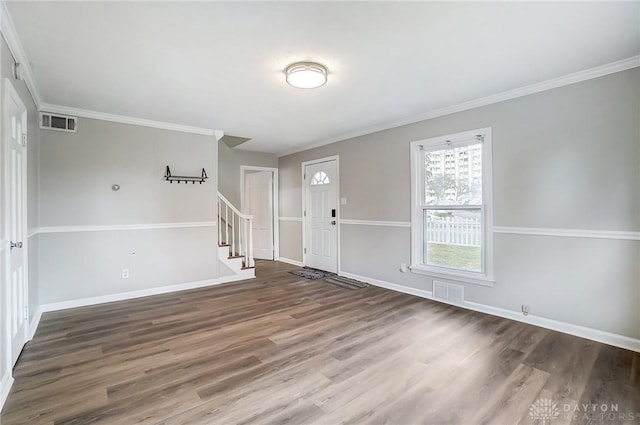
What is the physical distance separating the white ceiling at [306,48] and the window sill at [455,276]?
2.04 m

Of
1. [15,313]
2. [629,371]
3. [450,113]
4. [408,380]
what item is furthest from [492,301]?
[15,313]

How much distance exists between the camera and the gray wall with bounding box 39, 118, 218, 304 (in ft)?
11.8

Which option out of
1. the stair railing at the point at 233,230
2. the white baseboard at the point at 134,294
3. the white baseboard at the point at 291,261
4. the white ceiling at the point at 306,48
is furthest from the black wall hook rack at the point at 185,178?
the white baseboard at the point at 291,261

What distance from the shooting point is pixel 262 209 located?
7.00m

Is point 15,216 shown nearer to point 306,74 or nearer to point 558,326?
point 306,74

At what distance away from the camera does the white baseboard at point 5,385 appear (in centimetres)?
185

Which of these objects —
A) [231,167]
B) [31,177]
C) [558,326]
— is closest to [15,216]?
[31,177]

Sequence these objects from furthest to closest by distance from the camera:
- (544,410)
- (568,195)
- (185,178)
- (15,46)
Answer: (185,178), (568,195), (15,46), (544,410)

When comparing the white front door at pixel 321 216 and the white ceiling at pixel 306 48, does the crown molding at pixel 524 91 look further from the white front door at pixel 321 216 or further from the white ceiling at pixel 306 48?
the white front door at pixel 321 216

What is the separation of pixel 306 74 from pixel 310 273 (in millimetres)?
3650

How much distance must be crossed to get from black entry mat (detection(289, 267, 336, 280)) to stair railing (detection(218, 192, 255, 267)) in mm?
842

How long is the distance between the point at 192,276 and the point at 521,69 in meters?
4.73

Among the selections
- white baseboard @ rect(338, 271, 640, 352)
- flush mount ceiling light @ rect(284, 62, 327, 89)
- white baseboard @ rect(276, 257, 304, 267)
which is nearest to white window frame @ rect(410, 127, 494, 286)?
white baseboard @ rect(338, 271, 640, 352)

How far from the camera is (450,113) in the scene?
12.1ft
